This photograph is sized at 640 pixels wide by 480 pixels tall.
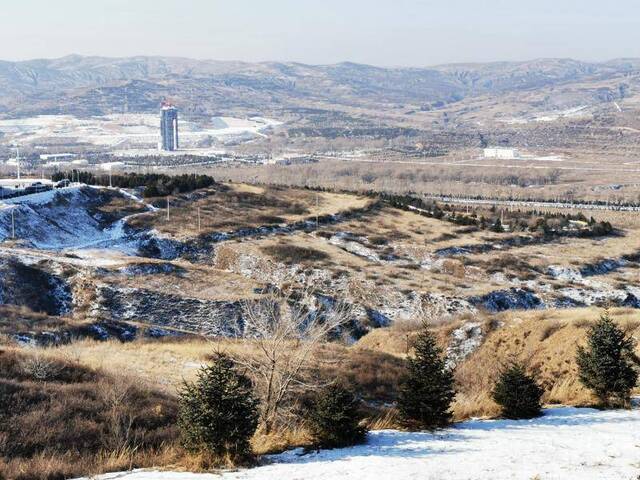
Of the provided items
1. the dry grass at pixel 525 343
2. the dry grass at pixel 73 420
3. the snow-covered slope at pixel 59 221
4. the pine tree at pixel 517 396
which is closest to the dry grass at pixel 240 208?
the snow-covered slope at pixel 59 221

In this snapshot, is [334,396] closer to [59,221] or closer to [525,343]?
[525,343]

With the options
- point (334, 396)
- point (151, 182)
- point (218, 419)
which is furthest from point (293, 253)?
point (218, 419)

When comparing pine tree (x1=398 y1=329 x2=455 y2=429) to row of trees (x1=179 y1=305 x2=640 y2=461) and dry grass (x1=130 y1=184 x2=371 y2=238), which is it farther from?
dry grass (x1=130 y1=184 x2=371 y2=238)

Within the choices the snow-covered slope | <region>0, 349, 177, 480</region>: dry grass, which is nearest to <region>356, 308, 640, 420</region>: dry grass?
<region>0, 349, 177, 480</region>: dry grass

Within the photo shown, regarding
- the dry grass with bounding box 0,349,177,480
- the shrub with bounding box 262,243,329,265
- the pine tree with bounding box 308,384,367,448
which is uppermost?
the pine tree with bounding box 308,384,367,448

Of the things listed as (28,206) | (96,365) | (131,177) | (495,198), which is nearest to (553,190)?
(495,198)
